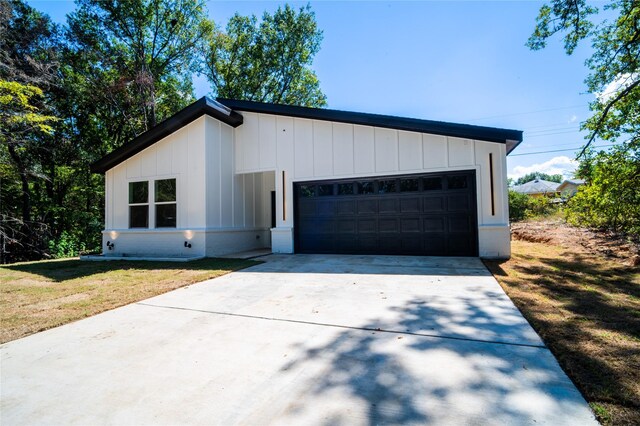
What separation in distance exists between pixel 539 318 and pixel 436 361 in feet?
5.43

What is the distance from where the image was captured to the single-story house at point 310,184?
7.68 m

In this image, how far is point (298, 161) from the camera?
9367mm

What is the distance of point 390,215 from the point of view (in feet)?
27.8

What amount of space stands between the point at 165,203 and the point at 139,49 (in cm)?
1306

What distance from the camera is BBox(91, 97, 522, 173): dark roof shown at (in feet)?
23.8

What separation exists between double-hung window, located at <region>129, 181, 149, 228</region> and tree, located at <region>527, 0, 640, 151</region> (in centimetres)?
1327

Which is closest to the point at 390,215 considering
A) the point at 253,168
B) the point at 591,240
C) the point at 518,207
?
the point at 253,168

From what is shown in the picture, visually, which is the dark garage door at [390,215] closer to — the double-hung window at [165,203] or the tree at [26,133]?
the double-hung window at [165,203]

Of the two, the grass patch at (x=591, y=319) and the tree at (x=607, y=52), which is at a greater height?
the tree at (x=607, y=52)

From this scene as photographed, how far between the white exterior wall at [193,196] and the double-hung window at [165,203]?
198 mm

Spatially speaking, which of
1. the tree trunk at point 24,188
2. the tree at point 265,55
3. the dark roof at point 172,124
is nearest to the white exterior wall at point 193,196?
the dark roof at point 172,124


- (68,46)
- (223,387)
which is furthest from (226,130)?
(68,46)

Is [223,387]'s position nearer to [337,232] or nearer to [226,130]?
[337,232]

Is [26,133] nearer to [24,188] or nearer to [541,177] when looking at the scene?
[24,188]
